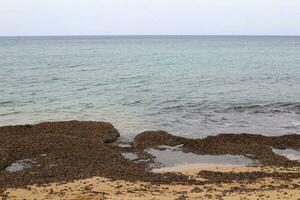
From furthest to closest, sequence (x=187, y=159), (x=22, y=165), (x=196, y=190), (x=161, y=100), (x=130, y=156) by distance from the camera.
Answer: (x=161, y=100) < (x=130, y=156) < (x=187, y=159) < (x=22, y=165) < (x=196, y=190)

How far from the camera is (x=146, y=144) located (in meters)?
24.6

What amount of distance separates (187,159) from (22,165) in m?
7.93

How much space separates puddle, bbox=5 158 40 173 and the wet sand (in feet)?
0.15

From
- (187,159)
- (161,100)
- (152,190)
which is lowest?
(187,159)

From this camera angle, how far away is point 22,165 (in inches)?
803

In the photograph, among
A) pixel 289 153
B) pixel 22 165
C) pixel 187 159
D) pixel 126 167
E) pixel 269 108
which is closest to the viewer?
pixel 126 167

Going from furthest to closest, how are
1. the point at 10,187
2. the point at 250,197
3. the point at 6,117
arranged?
the point at 6,117 → the point at 10,187 → the point at 250,197

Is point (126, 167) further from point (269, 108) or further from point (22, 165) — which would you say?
point (269, 108)

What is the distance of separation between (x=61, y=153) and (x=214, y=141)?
344 inches

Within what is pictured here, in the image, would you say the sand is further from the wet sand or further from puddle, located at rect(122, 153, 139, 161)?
puddle, located at rect(122, 153, 139, 161)

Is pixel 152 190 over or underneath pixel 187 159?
over

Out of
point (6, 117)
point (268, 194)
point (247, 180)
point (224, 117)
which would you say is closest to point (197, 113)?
point (224, 117)

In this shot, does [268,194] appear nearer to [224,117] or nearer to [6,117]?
[224,117]

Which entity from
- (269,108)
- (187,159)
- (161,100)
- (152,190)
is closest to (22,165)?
(152,190)
